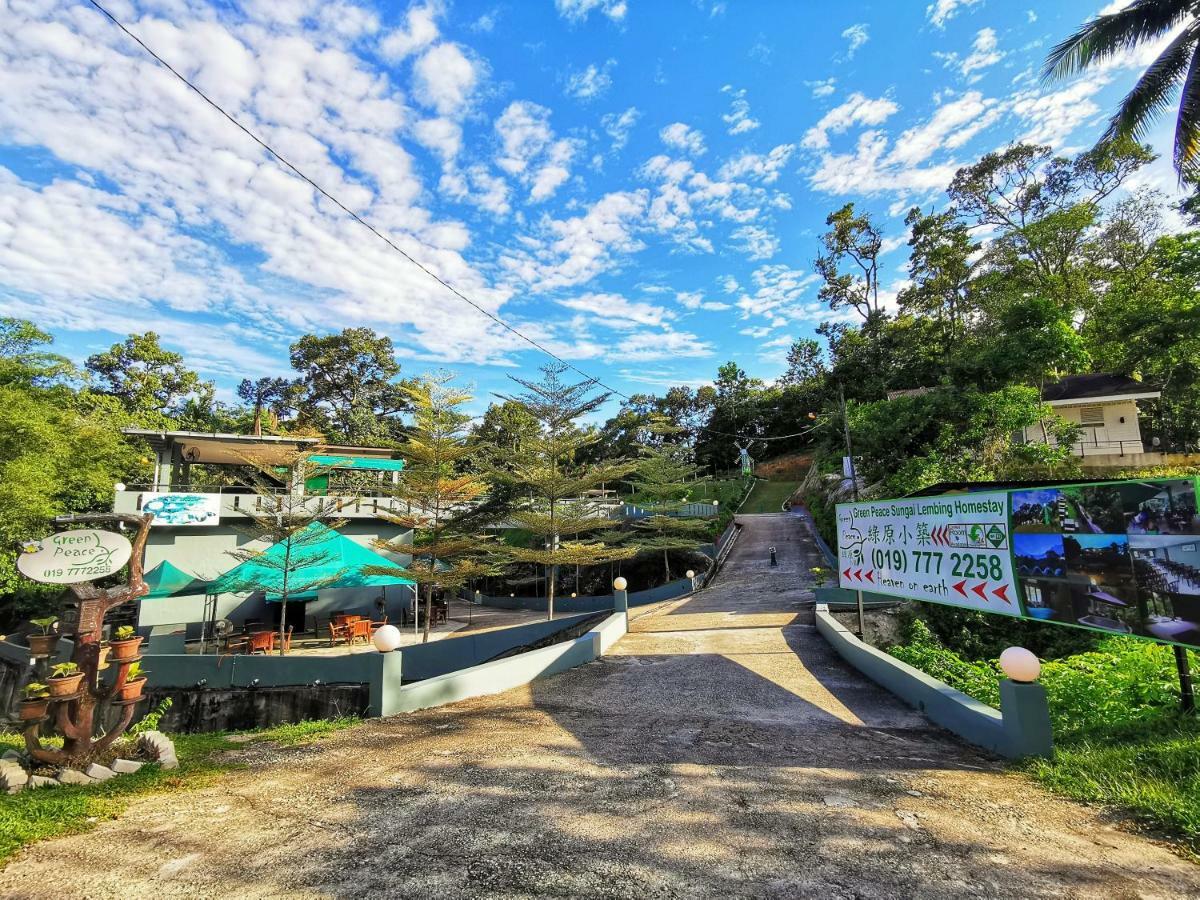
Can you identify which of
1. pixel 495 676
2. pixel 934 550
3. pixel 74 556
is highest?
pixel 74 556

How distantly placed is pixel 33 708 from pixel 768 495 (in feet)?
130

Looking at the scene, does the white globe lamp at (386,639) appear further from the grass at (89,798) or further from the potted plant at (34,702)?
the potted plant at (34,702)

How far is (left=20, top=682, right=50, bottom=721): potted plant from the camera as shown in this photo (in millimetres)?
4027

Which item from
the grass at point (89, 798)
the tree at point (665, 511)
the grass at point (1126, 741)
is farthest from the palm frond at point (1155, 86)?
the grass at point (89, 798)

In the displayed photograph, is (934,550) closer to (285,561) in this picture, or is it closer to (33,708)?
(33,708)

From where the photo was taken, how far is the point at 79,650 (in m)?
4.45

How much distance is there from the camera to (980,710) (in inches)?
207

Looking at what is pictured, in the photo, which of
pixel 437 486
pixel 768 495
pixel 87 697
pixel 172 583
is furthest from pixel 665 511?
pixel 87 697

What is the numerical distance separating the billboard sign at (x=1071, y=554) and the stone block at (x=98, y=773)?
828 centimetres

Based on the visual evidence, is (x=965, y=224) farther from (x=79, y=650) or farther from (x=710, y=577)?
(x=79, y=650)

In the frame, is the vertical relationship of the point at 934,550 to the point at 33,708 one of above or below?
above

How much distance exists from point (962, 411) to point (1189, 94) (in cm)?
791

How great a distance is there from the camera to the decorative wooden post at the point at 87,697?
4129 millimetres

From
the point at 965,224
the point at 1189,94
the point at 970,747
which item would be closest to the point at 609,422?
the point at 965,224
